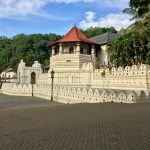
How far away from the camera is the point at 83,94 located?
22.7 metres

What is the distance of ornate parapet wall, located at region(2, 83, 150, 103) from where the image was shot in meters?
18.3

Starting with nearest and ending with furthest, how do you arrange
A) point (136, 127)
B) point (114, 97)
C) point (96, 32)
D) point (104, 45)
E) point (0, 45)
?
1. point (136, 127)
2. point (114, 97)
3. point (104, 45)
4. point (96, 32)
5. point (0, 45)

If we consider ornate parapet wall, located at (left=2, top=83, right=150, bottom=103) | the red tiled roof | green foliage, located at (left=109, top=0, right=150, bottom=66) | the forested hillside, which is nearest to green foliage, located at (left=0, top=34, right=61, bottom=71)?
the forested hillside

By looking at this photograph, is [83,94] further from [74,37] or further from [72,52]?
[74,37]

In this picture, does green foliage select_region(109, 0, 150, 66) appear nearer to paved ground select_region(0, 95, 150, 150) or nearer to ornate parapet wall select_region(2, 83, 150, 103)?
ornate parapet wall select_region(2, 83, 150, 103)

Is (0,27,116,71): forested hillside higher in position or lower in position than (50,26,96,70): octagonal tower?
higher

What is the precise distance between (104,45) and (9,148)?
43.0 m

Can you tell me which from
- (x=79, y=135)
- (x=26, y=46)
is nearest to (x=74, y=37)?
(x=79, y=135)

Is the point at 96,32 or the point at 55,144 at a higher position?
the point at 96,32

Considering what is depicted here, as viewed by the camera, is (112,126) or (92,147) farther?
(112,126)

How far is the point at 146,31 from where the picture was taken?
29.0 metres

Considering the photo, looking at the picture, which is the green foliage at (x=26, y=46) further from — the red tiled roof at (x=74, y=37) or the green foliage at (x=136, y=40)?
the green foliage at (x=136, y=40)

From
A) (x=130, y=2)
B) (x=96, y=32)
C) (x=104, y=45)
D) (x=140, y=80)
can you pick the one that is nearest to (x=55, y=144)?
(x=140, y=80)

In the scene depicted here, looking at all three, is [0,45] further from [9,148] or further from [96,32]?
[9,148]
